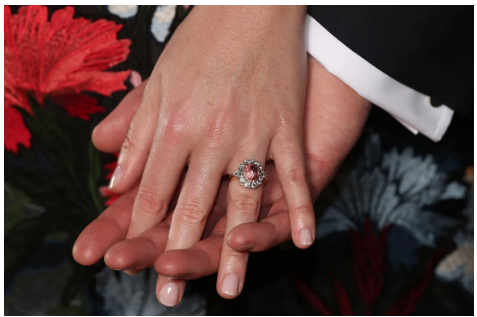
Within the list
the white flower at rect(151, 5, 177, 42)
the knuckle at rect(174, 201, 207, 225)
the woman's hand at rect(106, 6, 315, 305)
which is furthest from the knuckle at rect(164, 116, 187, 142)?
the white flower at rect(151, 5, 177, 42)

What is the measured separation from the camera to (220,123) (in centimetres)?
73

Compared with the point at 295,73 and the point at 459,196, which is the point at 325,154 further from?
the point at 459,196

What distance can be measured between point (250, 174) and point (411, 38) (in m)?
0.36

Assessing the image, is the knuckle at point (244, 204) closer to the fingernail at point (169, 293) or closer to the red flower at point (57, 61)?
the fingernail at point (169, 293)

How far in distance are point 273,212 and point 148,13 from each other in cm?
44

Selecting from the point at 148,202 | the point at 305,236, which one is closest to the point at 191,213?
the point at 148,202

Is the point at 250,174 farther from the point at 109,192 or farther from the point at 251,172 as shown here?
the point at 109,192

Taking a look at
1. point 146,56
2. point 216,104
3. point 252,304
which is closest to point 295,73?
point 216,104

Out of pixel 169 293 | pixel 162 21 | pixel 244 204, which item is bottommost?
pixel 169 293

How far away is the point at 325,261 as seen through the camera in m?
0.82

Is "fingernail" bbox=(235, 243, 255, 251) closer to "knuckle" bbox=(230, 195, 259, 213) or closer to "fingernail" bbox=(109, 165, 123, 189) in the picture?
"knuckle" bbox=(230, 195, 259, 213)

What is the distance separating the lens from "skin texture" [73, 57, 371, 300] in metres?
0.65

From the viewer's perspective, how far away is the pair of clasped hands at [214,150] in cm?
69

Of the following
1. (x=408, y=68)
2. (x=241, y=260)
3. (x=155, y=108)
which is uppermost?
(x=408, y=68)
